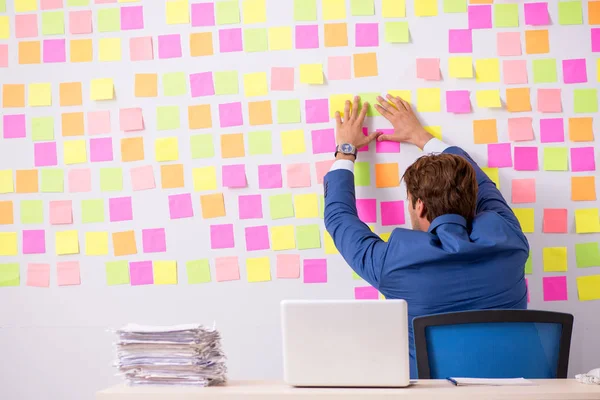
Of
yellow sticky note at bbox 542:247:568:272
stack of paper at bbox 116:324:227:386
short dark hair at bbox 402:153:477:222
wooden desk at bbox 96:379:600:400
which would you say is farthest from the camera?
yellow sticky note at bbox 542:247:568:272

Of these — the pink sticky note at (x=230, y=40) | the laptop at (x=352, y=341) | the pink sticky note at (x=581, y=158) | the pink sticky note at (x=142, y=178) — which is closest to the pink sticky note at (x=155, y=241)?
the pink sticky note at (x=142, y=178)

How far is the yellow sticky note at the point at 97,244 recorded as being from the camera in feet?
8.87

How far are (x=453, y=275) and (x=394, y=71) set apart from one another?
3.15 ft

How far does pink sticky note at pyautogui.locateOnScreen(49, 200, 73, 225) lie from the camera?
8.93 ft

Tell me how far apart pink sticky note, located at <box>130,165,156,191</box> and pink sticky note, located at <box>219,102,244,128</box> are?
336mm

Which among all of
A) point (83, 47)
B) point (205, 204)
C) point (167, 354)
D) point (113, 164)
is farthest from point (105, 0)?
point (167, 354)

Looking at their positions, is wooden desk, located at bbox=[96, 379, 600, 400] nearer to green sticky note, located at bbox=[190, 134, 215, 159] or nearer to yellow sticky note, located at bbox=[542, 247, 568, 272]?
yellow sticky note, located at bbox=[542, 247, 568, 272]

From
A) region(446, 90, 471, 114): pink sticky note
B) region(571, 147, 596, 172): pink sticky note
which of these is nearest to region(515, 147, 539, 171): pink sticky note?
region(571, 147, 596, 172): pink sticky note

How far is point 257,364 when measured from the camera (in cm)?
265

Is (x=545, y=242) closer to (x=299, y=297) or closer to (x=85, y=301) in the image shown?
(x=299, y=297)

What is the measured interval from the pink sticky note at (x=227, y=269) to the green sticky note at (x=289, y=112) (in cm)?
56

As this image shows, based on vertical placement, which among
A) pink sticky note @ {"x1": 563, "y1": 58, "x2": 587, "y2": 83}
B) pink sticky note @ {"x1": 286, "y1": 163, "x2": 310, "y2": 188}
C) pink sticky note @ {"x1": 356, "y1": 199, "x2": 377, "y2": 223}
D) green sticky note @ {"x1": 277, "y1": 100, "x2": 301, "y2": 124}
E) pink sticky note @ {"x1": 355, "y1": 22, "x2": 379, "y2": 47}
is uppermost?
pink sticky note @ {"x1": 355, "y1": 22, "x2": 379, "y2": 47}

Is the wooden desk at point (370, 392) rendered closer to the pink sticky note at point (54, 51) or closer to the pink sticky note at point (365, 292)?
the pink sticky note at point (365, 292)

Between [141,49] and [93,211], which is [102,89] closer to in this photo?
[141,49]
